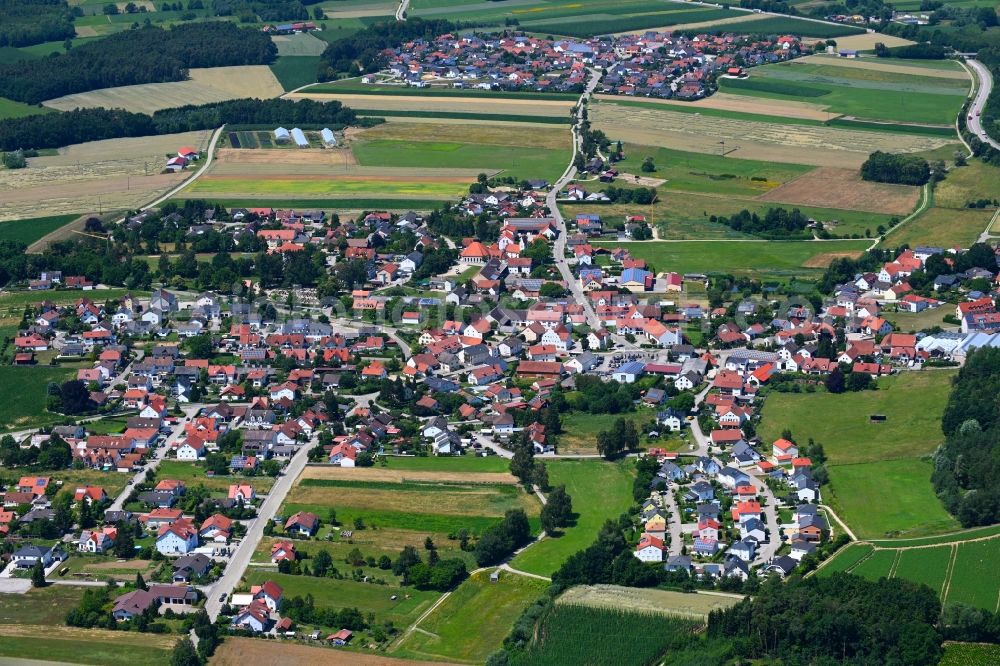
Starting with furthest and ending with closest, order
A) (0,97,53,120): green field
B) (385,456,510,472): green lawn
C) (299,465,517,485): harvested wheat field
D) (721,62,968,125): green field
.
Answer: (721,62,968,125): green field
(0,97,53,120): green field
(385,456,510,472): green lawn
(299,465,517,485): harvested wheat field

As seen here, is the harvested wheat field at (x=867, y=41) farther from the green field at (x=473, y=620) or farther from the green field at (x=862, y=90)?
the green field at (x=473, y=620)

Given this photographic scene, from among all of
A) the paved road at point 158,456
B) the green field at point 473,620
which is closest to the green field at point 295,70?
the paved road at point 158,456

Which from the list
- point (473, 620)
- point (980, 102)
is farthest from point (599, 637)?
point (980, 102)

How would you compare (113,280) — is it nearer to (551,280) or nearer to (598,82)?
(551,280)

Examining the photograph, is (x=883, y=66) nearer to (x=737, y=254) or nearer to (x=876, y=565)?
(x=737, y=254)

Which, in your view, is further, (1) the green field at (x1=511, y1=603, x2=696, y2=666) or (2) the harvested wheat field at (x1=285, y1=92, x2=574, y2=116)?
(2) the harvested wheat field at (x1=285, y1=92, x2=574, y2=116)

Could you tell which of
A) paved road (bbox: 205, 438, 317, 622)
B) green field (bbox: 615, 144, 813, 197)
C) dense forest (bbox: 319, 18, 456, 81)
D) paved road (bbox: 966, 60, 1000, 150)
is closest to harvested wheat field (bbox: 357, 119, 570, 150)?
green field (bbox: 615, 144, 813, 197)

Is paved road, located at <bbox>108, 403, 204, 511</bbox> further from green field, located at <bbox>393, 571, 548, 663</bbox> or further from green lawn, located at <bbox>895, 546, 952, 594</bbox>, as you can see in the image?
green lawn, located at <bbox>895, 546, 952, 594</bbox>
